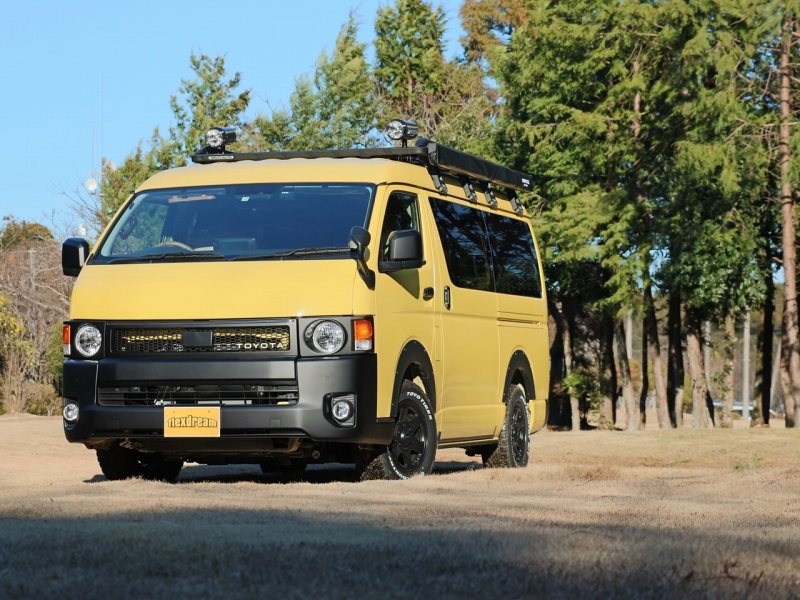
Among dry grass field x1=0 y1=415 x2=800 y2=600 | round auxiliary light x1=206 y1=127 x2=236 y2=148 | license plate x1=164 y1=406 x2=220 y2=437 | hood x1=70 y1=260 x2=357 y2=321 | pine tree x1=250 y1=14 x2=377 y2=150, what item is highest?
pine tree x1=250 y1=14 x2=377 y2=150

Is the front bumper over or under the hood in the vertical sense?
under

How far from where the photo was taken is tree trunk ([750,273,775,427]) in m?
38.7

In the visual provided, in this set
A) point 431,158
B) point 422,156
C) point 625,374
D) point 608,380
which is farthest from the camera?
point 608,380

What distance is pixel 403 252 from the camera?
35.5ft

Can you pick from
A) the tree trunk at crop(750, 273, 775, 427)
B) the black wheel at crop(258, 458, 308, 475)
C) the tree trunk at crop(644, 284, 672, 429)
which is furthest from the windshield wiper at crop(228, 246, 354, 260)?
the tree trunk at crop(644, 284, 672, 429)

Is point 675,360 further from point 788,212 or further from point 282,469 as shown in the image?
point 282,469

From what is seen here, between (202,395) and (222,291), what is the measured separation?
75cm

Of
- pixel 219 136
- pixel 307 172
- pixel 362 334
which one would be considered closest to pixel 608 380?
pixel 219 136

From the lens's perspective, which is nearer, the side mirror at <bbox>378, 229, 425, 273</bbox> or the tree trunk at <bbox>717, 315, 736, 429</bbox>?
the side mirror at <bbox>378, 229, 425, 273</bbox>

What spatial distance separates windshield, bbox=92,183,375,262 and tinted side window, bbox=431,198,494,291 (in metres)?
1.33

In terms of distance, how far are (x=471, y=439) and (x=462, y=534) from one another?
6355 mm

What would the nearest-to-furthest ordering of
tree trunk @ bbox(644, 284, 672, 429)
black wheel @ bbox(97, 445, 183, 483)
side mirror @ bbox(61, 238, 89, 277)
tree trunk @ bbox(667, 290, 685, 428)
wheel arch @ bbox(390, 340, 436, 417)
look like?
wheel arch @ bbox(390, 340, 436, 417) < side mirror @ bbox(61, 238, 89, 277) < black wheel @ bbox(97, 445, 183, 483) < tree trunk @ bbox(644, 284, 672, 429) < tree trunk @ bbox(667, 290, 685, 428)

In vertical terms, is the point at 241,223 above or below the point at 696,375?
above

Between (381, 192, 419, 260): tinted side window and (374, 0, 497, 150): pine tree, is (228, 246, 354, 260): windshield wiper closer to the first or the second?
(381, 192, 419, 260): tinted side window
